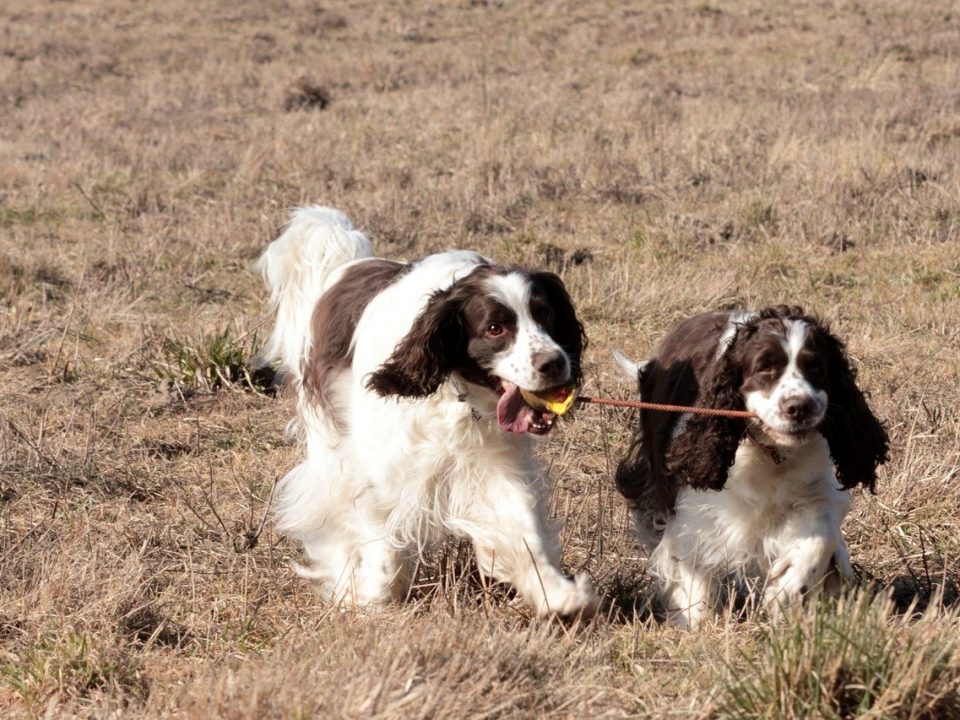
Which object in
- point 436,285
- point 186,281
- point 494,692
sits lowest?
point 186,281

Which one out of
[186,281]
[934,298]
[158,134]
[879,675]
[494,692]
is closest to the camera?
[879,675]

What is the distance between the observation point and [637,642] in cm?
408

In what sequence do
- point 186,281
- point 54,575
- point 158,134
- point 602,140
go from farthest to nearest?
point 158,134 → point 602,140 → point 186,281 → point 54,575

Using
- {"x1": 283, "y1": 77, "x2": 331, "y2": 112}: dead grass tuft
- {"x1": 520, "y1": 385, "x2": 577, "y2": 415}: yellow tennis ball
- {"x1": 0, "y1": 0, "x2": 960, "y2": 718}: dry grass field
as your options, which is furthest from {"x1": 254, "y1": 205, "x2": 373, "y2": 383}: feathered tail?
{"x1": 283, "y1": 77, "x2": 331, "y2": 112}: dead grass tuft

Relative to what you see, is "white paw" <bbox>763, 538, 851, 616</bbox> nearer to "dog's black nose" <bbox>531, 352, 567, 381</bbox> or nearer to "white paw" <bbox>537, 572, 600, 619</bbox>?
"white paw" <bbox>537, 572, 600, 619</bbox>

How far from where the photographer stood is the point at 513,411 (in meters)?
4.32

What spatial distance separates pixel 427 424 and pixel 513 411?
0.36 metres

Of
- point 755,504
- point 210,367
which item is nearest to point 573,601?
point 755,504

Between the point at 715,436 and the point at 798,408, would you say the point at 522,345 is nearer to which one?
the point at 715,436

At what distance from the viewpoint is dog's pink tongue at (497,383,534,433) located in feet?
14.1

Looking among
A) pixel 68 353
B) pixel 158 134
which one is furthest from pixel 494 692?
pixel 158 134

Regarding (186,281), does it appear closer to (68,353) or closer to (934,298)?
(68,353)

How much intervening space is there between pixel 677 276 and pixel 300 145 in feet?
19.5

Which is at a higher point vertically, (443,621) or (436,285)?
(436,285)
